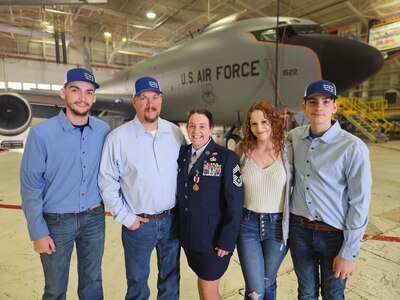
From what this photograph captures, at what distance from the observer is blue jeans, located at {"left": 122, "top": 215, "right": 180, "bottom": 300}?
1.80 metres

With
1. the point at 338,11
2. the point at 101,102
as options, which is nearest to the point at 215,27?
the point at 101,102

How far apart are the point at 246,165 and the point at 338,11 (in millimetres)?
18995

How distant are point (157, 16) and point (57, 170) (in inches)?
735

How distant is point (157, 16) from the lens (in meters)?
17.9

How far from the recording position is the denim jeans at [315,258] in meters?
1.56

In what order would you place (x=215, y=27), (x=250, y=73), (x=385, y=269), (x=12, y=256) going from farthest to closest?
(x=215, y=27)
(x=250, y=73)
(x=12, y=256)
(x=385, y=269)

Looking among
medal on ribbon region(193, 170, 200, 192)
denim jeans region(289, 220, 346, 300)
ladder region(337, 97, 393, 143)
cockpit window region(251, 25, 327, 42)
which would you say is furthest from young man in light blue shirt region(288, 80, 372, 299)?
ladder region(337, 97, 393, 143)

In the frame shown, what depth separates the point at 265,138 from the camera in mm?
1689

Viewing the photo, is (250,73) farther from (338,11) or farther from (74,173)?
(338,11)

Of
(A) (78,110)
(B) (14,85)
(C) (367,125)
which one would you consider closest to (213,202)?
(A) (78,110)

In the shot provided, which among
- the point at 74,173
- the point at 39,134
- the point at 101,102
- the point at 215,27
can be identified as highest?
the point at 215,27

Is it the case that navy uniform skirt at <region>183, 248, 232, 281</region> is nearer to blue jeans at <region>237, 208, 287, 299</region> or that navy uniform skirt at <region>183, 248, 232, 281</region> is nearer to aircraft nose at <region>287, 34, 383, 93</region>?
blue jeans at <region>237, 208, 287, 299</region>

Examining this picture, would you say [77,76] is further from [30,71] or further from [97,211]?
[30,71]

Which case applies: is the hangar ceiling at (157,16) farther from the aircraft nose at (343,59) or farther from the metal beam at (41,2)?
the aircraft nose at (343,59)
